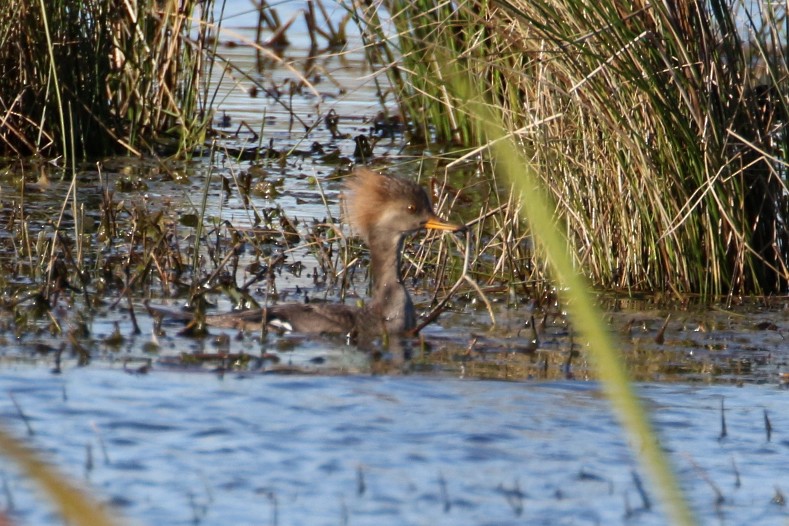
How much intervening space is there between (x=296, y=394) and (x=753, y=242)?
3019 millimetres

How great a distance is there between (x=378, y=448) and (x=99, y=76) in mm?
6193

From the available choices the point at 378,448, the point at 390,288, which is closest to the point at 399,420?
the point at 378,448

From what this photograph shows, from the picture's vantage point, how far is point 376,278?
22.2 feet

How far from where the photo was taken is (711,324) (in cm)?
667

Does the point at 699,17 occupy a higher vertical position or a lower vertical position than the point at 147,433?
higher

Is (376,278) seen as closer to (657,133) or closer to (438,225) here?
(438,225)

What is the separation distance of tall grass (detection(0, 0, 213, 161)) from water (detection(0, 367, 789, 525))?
15.2ft

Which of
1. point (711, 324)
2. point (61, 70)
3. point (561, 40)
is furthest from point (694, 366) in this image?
point (61, 70)

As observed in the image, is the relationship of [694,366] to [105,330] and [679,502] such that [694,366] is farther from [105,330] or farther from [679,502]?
[679,502]

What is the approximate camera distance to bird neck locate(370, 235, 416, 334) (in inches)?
252

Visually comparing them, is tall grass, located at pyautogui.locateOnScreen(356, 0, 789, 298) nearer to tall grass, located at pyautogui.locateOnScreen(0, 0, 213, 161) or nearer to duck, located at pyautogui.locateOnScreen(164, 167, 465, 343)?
duck, located at pyautogui.locateOnScreen(164, 167, 465, 343)

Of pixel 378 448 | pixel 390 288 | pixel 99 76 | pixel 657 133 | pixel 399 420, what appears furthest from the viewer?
pixel 99 76

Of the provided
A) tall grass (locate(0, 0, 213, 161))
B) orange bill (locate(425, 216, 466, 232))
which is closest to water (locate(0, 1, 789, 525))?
orange bill (locate(425, 216, 466, 232))

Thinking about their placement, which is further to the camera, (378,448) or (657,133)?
(657,133)
